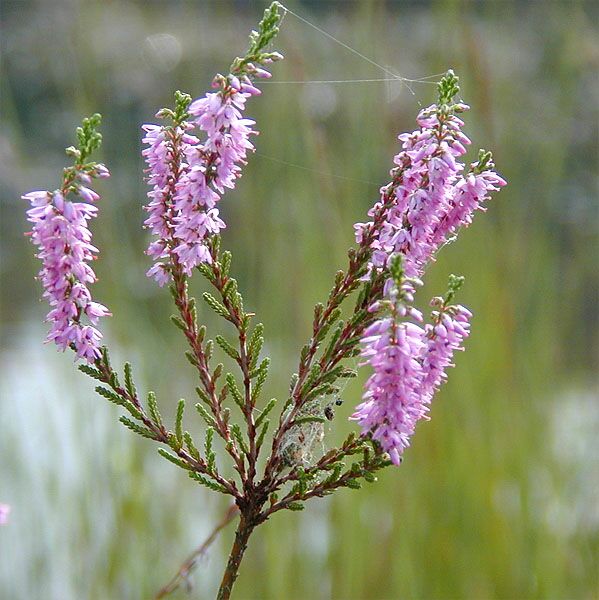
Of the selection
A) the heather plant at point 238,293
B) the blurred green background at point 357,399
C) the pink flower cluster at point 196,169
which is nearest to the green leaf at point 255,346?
the heather plant at point 238,293

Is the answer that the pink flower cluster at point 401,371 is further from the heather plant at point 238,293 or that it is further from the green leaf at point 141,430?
the green leaf at point 141,430

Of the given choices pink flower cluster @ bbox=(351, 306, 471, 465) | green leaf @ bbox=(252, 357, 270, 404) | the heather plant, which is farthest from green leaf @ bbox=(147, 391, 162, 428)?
pink flower cluster @ bbox=(351, 306, 471, 465)

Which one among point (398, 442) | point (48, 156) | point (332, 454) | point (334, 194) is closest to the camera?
point (398, 442)

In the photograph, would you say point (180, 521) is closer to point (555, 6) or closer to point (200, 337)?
point (555, 6)

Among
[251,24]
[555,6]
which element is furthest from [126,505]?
[251,24]

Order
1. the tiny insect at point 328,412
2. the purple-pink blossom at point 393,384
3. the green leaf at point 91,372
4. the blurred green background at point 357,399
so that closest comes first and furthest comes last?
1. the purple-pink blossom at point 393,384
2. the green leaf at point 91,372
3. the tiny insect at point 328,412
4. the blurred green background at point 357,399

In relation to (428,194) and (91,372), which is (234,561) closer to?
(91,372)
